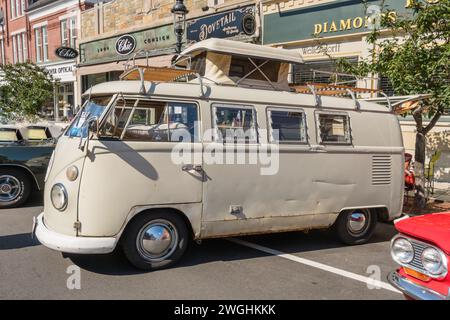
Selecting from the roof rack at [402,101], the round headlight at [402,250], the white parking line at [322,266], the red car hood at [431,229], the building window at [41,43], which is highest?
the building window at [41,43]

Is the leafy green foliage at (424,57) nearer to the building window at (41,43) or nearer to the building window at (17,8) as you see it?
the building window at (41,43)

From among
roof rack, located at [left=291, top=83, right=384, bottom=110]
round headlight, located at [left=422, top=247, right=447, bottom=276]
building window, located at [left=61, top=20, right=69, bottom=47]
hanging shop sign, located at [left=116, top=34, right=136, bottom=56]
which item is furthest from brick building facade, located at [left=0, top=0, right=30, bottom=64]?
round headlight, located at [left=422, top=247, right=447, bottom=276]

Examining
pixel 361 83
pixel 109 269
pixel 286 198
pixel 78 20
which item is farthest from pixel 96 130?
pixel 78 20

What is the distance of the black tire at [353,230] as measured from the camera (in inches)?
236

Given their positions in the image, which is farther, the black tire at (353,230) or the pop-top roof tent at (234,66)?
the black tire at (353,230)

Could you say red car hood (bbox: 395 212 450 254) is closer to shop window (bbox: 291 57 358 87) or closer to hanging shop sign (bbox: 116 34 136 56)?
shop window (bbox: 291 57 358 87)

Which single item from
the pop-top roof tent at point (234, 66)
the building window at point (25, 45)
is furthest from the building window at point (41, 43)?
the pop-top roof tent at point (234, 66)

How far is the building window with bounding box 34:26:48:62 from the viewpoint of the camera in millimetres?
26031

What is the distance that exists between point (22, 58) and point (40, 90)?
568 inches

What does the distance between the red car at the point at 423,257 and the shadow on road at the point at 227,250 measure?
2.30m

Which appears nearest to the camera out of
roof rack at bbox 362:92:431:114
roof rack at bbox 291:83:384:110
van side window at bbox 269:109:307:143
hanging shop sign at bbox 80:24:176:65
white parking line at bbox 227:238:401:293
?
white parking line at bbox 227:238:401:293

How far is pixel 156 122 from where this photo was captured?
4805 millimetres

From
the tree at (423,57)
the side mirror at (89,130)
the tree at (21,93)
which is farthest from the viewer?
the tree at (21,93)
